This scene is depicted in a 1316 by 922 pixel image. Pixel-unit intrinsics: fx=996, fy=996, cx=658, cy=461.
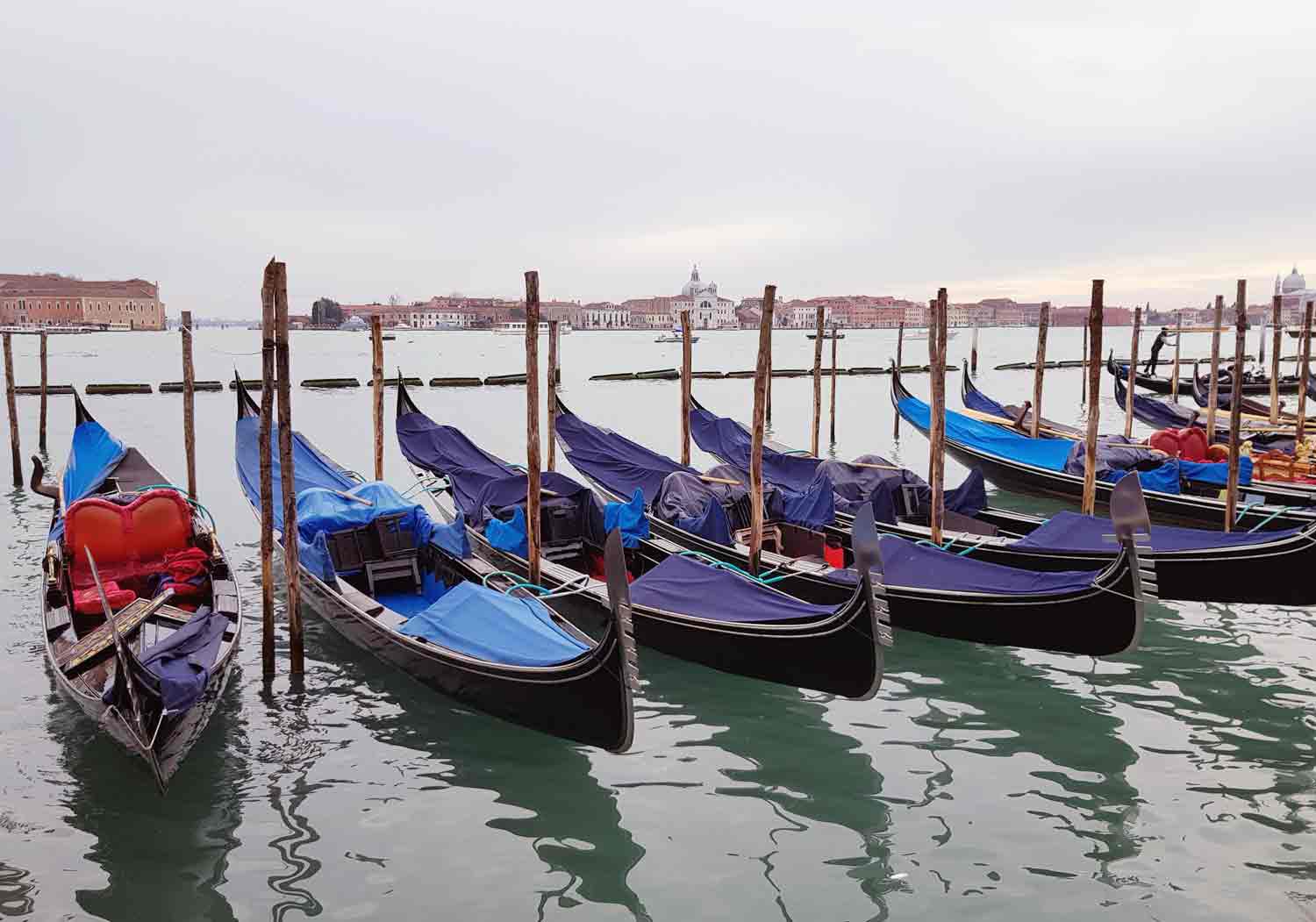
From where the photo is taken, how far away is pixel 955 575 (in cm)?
609

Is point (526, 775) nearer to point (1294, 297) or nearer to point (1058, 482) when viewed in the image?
point (1058, 482)

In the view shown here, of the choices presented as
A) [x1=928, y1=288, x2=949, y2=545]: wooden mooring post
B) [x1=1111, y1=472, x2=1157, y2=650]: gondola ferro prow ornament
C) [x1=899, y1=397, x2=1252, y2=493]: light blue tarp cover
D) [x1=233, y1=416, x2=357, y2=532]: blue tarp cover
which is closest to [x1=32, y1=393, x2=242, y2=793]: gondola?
[x1=233, y1=416, x2=357, y2=532]: blue tarp cover

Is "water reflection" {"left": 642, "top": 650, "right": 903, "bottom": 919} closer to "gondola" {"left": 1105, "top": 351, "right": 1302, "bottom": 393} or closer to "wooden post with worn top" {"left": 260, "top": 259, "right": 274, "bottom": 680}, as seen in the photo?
"wooden post with worn top" {"left": 260, "top": 259, "right": 274, "bottom": 680}

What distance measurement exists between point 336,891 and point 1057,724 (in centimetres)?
358

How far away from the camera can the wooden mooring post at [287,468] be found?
5367 mm

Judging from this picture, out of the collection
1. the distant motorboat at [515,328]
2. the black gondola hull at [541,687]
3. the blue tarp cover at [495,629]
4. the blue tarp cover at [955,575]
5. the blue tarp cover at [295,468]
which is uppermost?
the distant motorboat at [515,328]

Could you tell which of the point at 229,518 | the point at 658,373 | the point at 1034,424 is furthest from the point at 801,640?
the point at 658,373

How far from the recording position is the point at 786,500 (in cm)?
796

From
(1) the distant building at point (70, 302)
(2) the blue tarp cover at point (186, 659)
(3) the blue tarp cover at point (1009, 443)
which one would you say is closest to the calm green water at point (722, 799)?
(2) the blue tarp cover at point (186, 659)

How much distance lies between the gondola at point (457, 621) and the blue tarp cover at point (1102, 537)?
3080mm

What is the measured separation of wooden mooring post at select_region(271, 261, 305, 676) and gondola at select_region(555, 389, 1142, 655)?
254cm

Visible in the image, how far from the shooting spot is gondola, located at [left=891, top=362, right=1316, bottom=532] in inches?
330

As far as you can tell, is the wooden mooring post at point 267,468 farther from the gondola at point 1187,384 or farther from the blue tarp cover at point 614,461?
the gondola at point 1187,384

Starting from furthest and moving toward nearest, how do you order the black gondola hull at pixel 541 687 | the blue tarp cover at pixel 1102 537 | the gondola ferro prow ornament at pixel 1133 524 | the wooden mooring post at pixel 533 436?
1. the wooden mooring post at pixel 533 436
2. the blue tarp cover at pixel 1102 537
3. the gondola ferro prow ornament at pixel 1133 524
4. the black gondola hull at pixel 541 687
